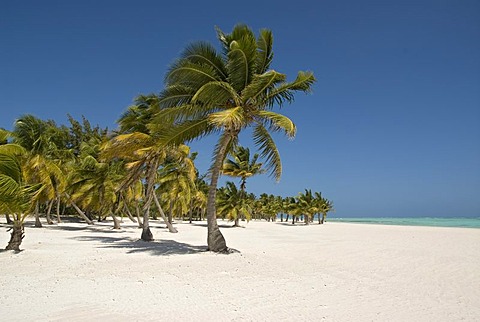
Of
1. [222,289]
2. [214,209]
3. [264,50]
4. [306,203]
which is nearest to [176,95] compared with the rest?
[264,50]

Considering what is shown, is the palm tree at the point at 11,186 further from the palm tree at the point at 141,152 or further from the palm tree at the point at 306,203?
the palm tree at the point at 306,203

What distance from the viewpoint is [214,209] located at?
1162 cm

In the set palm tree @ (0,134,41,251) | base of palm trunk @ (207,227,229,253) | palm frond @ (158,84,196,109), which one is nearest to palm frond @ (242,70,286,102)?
palm frond @ (158,84,196,109)

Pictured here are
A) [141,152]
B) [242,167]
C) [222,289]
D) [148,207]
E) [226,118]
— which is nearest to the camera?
[222,289]

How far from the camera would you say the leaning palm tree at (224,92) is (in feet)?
35.6

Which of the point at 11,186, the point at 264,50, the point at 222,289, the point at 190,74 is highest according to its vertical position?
the point at 264,50

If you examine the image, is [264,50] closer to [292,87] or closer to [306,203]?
[292,87]

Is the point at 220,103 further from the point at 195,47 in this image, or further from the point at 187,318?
the point at 187,318

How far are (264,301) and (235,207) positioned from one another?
112ft

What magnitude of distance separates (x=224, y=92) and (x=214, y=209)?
425 cm

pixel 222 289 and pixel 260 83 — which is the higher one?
pixel 260 83

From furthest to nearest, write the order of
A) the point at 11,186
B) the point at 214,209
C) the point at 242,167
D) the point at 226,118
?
the point at 242,167 < the point at 214,209 < the point at 226,118 < the point at 11,186

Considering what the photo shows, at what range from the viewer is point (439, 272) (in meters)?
9.81

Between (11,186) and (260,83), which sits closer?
(11,186)
